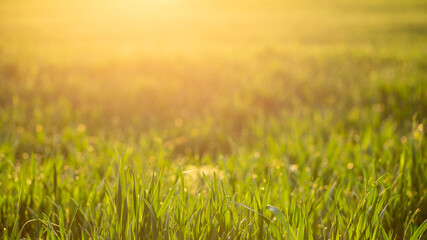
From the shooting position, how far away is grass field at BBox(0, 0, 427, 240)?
1.32 meters

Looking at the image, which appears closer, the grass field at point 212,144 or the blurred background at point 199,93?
the grass field at point 212,144

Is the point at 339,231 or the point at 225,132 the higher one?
the point at 339,231

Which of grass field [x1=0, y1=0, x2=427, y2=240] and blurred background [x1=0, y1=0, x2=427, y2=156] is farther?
→ blurred background [x1=0, y1=0, x2=427, y2=156]

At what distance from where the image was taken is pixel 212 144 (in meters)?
3.65

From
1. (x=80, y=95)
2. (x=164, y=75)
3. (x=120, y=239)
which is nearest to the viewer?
(x=120, y=239)

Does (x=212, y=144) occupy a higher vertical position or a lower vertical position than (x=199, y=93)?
lower

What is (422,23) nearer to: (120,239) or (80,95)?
(80,95)

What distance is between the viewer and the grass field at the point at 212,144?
1317mm

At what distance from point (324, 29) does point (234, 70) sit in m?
9.78

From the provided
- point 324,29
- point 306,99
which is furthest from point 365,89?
point 324,29

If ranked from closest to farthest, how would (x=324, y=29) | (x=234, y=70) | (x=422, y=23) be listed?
(x=234, y=70) → (x=324, y=29) → (x=422, y=23)

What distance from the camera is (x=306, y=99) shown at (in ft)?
16.7

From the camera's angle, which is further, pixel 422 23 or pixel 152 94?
pixel 422 23

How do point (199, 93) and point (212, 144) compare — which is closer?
point (212, 144)
